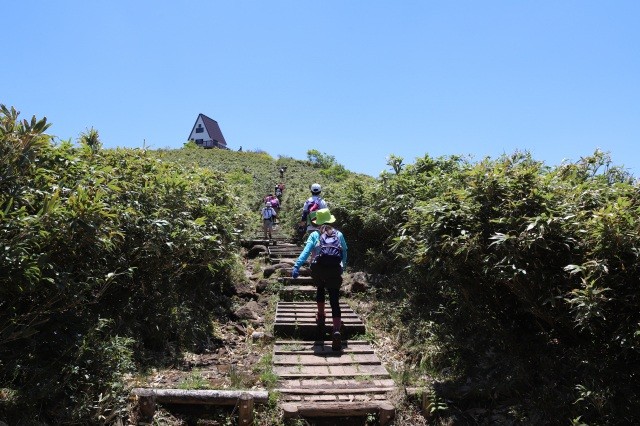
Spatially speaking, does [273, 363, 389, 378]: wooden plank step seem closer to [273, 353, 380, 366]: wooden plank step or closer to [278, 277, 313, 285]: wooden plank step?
[273, 353, 380, 366]: wooden plank step

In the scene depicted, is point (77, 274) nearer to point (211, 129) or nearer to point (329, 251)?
point (329, 251)

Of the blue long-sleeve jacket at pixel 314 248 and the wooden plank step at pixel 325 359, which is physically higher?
the blue long-sleeve jacket at pixel 314 248

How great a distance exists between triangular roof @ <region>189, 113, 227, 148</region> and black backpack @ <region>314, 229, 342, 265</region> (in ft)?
204

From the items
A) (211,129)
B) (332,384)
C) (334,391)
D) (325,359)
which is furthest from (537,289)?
(211,129)

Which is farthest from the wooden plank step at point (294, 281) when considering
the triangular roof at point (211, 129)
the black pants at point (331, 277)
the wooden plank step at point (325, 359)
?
the triangular roof at point (211, 129)

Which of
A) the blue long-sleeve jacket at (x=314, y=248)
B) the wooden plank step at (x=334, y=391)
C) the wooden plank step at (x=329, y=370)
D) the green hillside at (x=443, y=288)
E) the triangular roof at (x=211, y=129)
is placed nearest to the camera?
the green hillside at (x=443, y=288)

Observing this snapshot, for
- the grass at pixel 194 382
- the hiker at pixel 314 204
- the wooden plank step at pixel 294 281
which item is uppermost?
the hiker at pixel 314 204

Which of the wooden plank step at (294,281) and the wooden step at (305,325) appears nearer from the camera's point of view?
the wooden step at (305,325)

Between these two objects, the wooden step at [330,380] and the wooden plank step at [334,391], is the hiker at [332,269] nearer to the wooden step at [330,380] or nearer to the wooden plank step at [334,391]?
the wooden step at [330,380]

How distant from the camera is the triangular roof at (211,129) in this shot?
6712cm

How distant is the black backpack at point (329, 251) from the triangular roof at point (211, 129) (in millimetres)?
62317

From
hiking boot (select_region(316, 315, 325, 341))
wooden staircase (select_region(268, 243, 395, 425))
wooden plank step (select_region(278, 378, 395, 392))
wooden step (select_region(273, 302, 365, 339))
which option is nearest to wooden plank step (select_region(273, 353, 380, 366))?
wooden staircase (select_region(268, 243, 395, 425))

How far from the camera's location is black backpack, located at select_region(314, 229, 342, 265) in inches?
259

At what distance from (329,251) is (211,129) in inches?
2536
